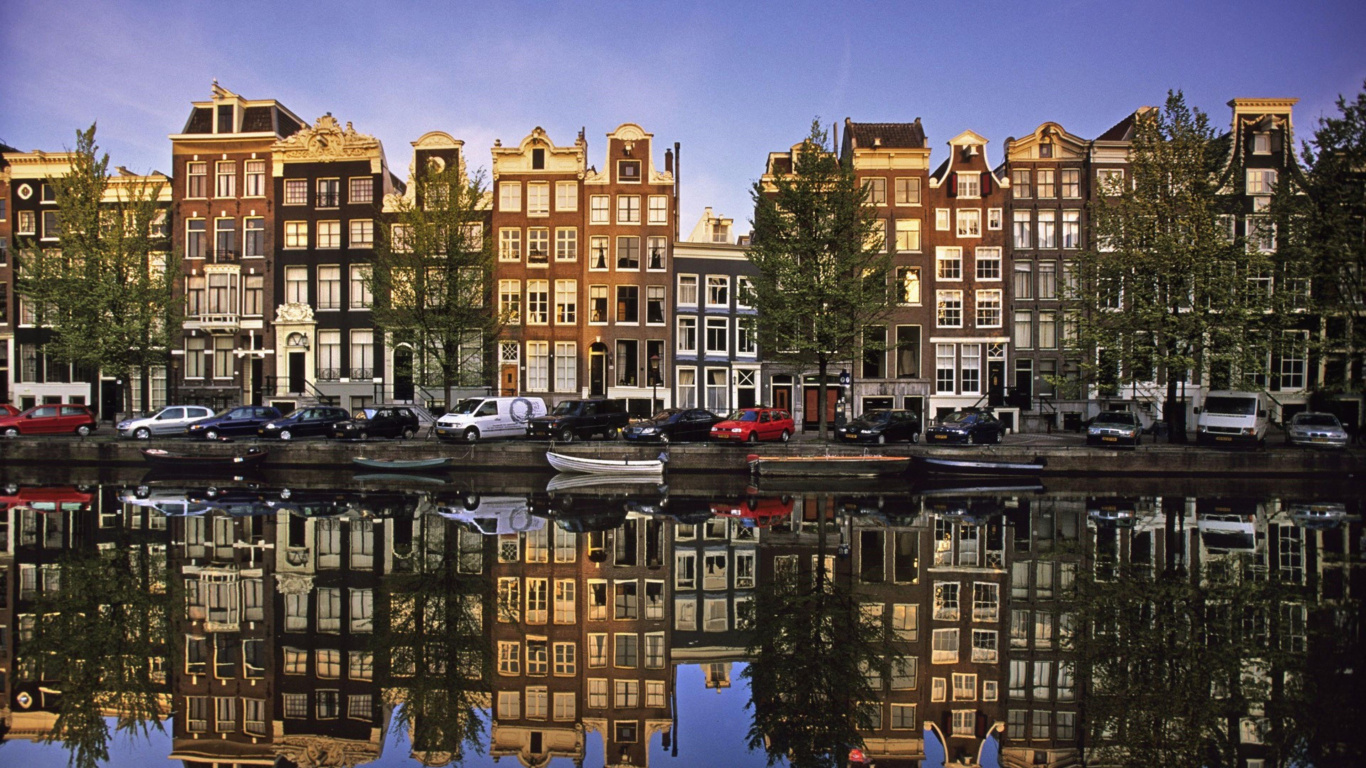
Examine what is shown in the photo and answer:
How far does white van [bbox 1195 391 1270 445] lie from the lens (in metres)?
33.8

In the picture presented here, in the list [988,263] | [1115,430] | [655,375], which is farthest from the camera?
[988,263]

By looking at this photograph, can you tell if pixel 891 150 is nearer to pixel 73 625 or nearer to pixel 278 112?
pixel 278 112

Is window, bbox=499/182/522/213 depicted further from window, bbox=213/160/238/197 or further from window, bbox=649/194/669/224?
window, bbox=213/160/238/197

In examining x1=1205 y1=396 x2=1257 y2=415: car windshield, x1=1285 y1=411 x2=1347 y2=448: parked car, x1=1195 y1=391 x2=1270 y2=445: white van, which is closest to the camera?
x1=1195 y1=391 x2=1270 y2=445: white van

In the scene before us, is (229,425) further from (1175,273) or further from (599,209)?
(1175,273)

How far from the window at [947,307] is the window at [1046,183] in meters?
7.72

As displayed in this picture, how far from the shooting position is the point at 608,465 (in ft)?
107

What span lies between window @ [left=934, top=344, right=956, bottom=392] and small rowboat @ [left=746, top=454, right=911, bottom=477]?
16864 mm

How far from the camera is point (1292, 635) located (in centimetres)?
1295

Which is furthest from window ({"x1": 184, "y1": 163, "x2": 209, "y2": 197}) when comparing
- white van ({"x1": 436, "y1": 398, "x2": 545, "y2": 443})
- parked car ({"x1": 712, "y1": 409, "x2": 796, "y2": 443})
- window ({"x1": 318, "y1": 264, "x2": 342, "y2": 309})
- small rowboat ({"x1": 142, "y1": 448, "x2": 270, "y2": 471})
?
parked car ({"x1": 712, "y1": 409, "x2": 796, "y2": 443})

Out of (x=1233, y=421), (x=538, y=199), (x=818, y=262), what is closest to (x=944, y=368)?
(x=818, y=262)

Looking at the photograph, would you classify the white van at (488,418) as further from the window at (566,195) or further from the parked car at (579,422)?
the window at (566,195)

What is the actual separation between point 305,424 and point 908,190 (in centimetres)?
3663

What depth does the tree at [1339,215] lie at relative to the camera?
33.0 m
